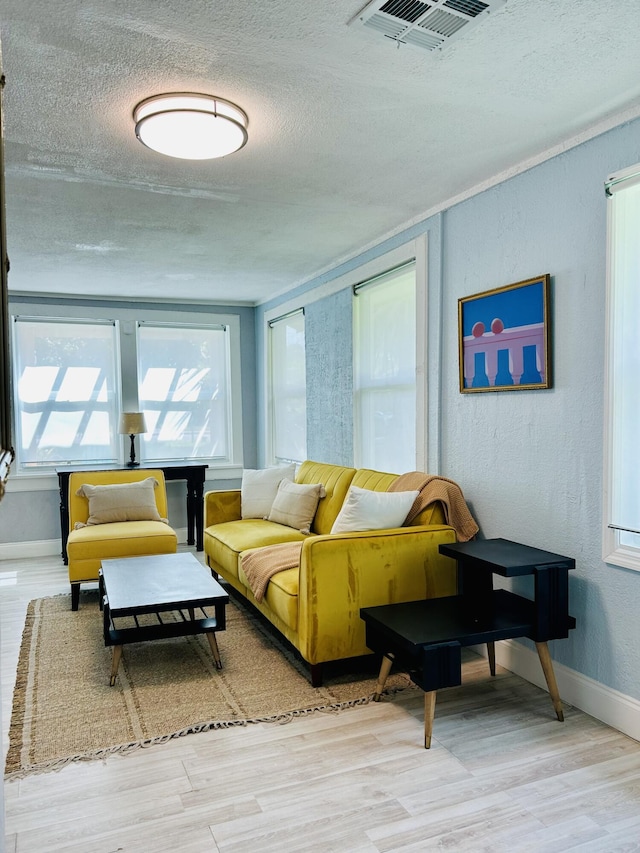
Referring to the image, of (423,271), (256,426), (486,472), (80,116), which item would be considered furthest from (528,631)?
(256,426)

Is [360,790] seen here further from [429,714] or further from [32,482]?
[32,482]

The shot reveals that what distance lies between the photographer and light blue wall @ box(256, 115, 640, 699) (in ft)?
8.56

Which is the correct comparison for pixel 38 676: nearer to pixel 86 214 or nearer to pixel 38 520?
pixel 86 214

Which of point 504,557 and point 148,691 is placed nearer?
point 504,557

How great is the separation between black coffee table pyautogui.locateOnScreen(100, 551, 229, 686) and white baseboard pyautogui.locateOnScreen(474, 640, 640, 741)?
1.39 meters

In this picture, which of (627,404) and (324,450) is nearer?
(627,404)

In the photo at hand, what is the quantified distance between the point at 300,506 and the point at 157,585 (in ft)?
4.25

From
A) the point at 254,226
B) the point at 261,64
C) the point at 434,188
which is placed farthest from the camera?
the point at 254,226

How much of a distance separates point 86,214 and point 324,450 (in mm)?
2491

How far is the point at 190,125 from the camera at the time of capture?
7.95ft

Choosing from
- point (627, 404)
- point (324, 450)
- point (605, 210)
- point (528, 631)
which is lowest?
point (528, 631)

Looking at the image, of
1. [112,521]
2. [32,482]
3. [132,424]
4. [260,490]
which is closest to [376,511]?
[260,490]

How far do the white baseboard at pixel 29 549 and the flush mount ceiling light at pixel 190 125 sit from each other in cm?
433

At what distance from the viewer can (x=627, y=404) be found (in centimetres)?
249
